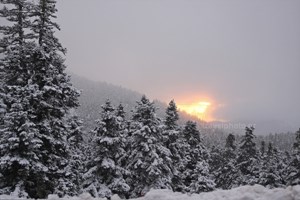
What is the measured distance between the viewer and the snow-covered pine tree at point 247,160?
43375 mm

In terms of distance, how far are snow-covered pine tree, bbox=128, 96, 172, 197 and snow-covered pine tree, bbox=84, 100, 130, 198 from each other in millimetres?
1382

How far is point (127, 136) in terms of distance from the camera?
31.8 metres

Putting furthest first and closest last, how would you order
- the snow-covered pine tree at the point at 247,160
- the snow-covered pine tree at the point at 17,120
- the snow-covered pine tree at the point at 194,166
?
the snow-covered pine tree at the point at 247,160, the snow-covered pine tree at the point at 194,166, the snow-covered pine tree at the point at 17,120

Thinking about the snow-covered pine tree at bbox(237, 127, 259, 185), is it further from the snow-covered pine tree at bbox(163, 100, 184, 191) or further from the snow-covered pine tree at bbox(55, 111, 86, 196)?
the snow-covered pine tree at bbox(55, 111, 86, 196)

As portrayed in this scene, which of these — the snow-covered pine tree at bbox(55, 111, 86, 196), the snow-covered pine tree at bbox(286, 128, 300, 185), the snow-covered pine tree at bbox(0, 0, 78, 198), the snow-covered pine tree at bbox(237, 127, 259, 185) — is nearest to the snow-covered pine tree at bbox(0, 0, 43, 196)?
the snow-covered pine tree at bbox(0, 0, 78, 198)

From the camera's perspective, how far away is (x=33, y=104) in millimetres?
16578

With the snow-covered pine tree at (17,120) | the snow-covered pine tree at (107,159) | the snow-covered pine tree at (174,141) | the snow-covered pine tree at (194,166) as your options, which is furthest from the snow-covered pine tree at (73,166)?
the snow-covered pine tree at (194,166)

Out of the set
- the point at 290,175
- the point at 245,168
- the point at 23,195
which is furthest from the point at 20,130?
the point at 245,168

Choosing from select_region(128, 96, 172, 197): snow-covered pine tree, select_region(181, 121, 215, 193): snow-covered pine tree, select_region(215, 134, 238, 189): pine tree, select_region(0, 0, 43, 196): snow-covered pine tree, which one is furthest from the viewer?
select_region(215, 134, 238, 189): pine tree

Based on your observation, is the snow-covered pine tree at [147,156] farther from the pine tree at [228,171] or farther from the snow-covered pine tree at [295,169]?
the pine tree at [228,171]

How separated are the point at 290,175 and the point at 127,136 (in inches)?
742

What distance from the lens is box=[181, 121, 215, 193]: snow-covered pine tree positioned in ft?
101

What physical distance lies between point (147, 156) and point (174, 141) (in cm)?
642

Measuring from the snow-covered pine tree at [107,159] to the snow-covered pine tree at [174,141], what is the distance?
20.9ft
